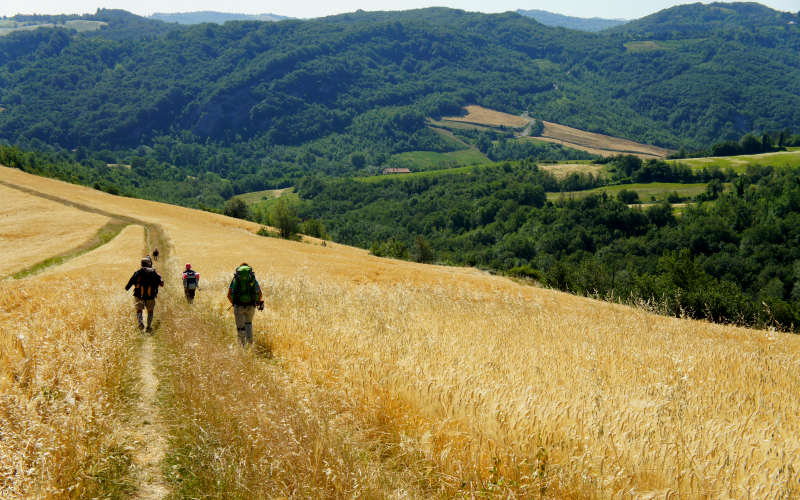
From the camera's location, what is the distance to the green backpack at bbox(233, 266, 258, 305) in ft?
37.6

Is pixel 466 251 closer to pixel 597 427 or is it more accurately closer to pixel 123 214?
pixel 123 214

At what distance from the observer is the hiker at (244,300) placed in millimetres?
11453

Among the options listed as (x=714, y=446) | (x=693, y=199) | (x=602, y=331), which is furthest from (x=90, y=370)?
(x=693, y=199)

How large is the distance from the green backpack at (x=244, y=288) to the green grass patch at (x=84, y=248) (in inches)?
1325

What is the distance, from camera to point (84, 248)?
48156mm

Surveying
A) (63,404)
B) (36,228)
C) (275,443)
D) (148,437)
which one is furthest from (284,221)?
(275,443)

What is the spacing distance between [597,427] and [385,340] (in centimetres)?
459

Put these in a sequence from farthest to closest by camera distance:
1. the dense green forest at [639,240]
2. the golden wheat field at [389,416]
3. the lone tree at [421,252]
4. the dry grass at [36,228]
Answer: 1. the lone tree at [421,252]
2. the dense green forest at [639,240]
3. the dry grass at [36,228]
4. the golden wheat field at [389,416]

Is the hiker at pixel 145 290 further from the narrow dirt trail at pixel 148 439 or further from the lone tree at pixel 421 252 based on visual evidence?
the lone tree at pixel 421 252

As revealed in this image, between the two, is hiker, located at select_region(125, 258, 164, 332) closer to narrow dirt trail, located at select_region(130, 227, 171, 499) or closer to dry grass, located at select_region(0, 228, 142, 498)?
dry grass, located at select_region(0, 228, 142, 498)

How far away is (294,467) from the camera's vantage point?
4.40 m

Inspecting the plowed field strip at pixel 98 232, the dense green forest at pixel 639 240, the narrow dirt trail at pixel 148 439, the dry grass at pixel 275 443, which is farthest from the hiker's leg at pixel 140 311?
the dense green forest at pixel 639 240

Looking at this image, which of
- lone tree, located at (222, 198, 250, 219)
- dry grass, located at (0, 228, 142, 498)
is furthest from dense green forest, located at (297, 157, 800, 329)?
dry grass, located at (0, 228, 142, 498)

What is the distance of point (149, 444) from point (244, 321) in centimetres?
550
